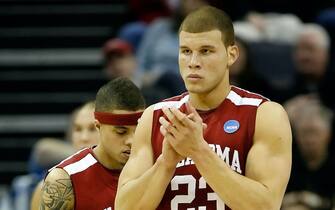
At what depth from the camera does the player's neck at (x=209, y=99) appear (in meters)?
5.96

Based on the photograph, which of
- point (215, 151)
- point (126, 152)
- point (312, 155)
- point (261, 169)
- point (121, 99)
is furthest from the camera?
point (312, 155)

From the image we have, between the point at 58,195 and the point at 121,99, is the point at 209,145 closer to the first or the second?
the point at 121,99

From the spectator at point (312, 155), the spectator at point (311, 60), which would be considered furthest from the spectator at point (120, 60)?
the spectator at point (312, 155)

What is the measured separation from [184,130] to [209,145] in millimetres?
342

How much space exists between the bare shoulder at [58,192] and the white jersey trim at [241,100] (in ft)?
3.93

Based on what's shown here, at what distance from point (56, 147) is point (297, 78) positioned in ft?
8.24

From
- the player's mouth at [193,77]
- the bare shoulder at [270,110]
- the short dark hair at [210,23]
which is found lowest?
the bare shoulder at [270,110]

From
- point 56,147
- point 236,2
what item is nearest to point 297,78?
point 236,2

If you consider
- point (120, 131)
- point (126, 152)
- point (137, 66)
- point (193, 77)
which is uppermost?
point (137, 66)

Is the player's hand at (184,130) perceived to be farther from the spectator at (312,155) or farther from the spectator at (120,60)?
the spectator at (120,60)

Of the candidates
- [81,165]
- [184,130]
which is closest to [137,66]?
[81,165]

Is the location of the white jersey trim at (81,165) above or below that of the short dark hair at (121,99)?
below

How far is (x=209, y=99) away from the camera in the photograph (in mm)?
5969

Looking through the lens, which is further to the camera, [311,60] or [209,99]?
[311,60]
